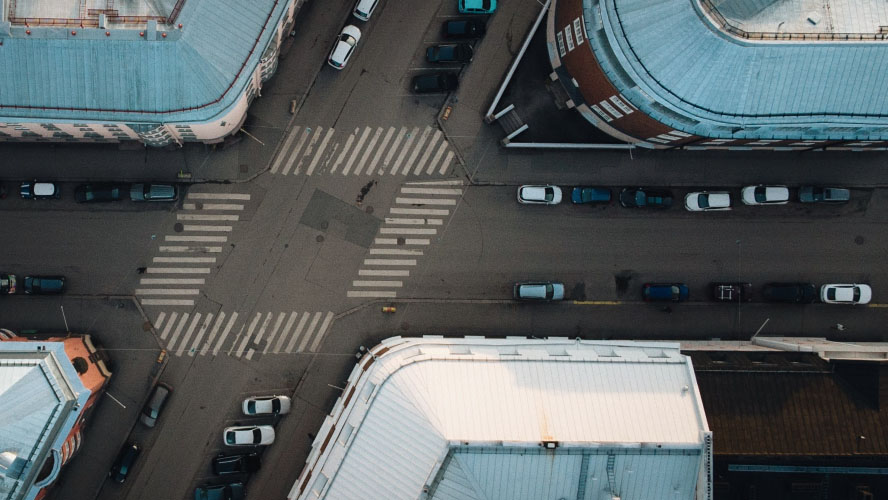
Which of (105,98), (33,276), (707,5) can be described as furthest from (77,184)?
(707,5)

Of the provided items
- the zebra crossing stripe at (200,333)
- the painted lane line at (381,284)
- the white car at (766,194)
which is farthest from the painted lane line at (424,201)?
the white car at (766,194)

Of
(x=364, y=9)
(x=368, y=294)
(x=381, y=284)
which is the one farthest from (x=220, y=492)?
(x=364, y=9)

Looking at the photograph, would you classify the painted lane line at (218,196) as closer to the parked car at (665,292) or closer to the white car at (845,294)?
the parked car at (665,292)

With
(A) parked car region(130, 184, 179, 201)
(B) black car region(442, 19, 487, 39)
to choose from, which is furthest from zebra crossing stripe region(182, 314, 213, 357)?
(B) black car region(442, 19, 487, 39)

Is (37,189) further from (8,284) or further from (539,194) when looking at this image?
(539,194)

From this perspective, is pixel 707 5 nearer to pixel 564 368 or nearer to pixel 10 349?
pixel 564 368

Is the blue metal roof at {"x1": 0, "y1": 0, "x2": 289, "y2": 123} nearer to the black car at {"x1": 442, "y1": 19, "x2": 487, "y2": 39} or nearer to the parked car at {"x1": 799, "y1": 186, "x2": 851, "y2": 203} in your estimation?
the black car at {"x1": 442, "y1": 19, "x2": 487, "y2": 39}
